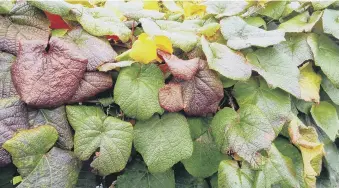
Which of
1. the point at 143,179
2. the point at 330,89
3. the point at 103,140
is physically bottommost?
the point at 143,179

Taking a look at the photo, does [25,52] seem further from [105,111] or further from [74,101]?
[105,111]

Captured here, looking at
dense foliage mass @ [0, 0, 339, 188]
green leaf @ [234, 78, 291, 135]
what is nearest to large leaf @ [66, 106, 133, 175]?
dense foliage mass @ [0, 0, 339, 188]

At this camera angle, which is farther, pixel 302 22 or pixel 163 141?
pixel 302 22

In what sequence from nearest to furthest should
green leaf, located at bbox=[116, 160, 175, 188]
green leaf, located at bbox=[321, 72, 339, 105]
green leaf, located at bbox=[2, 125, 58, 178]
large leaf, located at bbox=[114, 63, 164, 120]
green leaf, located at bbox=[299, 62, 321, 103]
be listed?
green leaf, located at bbox=[2, 125, 58, 178]
large leaf, located at bbox=[114, 63, 164, 120]
green leaf, located at bbox=[116, 160, 175, 188]
green leaf, located at bbox=[299, 62, 321, 103]
green leaf, located at bbox=[321, 72, 339, 105]

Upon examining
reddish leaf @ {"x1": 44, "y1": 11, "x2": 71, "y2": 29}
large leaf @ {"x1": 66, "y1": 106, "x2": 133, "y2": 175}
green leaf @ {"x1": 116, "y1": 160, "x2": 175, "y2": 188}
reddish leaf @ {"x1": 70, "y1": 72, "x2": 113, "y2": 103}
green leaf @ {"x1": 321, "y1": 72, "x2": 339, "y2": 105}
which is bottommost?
green leaf @ {"x1": 116, "y1": 160, "x2": 175, "y2": 188}

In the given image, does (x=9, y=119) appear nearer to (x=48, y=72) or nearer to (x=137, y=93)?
(x=48, y=72)

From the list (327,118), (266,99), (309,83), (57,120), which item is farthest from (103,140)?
(327,118)

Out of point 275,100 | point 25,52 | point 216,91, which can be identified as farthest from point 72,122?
point 275,100

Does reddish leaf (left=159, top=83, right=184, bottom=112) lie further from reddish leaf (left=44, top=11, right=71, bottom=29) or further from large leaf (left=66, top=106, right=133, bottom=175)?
reddish leaf (left=44, top=11, right=71, bottom=29)

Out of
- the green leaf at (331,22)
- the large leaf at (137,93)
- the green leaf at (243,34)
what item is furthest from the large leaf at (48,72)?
the green leaf at (331,22)
